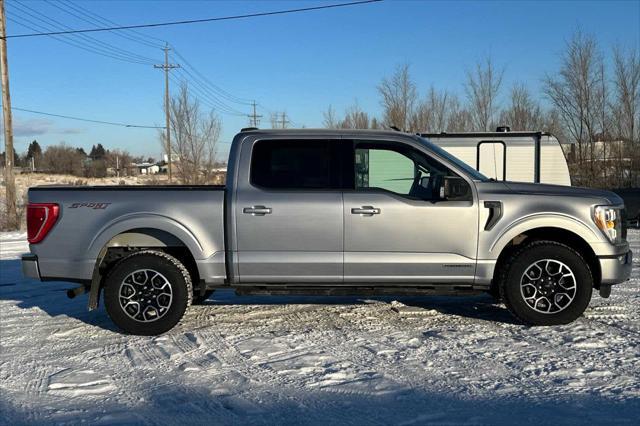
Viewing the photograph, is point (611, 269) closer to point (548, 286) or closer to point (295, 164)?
point (548, 286)

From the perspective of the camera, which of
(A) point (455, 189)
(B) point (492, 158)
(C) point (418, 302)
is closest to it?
(A) point (455, 189)

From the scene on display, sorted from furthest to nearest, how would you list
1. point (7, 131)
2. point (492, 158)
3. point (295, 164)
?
point (7, 131) → point (492, 158) → point (295, 164)

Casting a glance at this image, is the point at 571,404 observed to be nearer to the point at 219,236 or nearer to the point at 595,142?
the point at 219,236

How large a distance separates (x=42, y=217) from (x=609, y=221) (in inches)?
221

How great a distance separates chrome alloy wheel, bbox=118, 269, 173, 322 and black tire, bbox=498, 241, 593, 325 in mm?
3363

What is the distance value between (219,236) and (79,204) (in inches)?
55.7

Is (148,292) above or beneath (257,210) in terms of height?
beneath

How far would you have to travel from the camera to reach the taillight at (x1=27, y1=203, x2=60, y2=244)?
17.9 feet

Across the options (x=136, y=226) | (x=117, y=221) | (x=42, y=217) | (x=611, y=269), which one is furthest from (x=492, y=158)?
(x=42, y=217)

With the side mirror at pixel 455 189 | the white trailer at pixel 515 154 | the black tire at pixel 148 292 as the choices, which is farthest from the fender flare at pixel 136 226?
the white trailer at pixel 515 154

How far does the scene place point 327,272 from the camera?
217 inches

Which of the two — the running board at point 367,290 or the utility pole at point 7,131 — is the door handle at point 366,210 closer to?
the running board at point 367,290

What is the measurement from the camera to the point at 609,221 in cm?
549

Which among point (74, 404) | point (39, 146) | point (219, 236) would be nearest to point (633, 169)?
point (219, 236)
